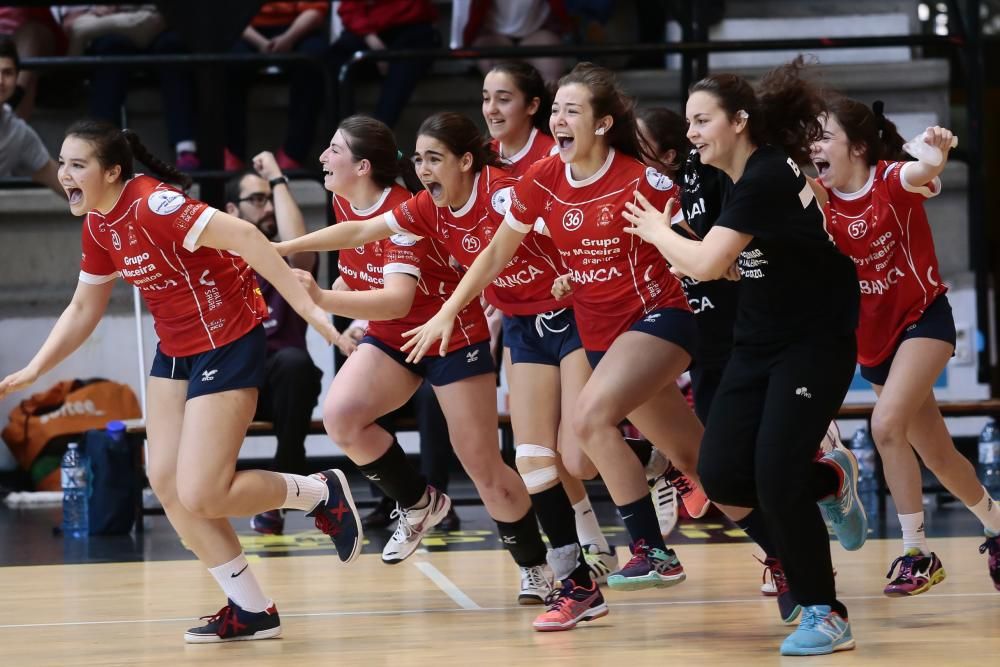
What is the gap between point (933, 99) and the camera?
29.5 feet

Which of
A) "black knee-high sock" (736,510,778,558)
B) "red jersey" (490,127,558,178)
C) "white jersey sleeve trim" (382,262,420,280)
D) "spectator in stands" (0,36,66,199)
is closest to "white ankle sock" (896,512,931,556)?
"black knee-high sock" (736,510,778,558)

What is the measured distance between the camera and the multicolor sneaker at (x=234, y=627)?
445cm

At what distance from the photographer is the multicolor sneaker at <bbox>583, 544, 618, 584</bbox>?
534cm

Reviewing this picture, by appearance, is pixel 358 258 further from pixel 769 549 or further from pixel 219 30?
pixel 219 30

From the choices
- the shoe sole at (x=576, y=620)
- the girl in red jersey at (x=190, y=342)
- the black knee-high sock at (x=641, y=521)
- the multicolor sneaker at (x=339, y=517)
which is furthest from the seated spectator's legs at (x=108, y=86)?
the shoe sole at (x=576, y=620)

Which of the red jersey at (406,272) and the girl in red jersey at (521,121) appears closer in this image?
the red jersey at (406,272)

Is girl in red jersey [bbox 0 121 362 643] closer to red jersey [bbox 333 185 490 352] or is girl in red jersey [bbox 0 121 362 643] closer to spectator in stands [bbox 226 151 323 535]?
red jersey [bbox 333 185 490 352]

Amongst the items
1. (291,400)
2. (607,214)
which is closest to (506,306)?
(607,214)

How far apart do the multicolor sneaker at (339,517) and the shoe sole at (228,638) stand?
0.50 m

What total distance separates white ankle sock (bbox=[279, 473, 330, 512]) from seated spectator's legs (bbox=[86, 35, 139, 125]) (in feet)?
14.0

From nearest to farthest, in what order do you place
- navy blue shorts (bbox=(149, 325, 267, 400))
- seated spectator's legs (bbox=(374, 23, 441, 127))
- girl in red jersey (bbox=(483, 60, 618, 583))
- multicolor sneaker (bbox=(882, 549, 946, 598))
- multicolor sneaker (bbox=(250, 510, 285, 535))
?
navy blue shorts (bbox=(149, 325, 267, 400)) → multicolor sneaker (bbox=(882, 549, 946, 598)) → girl in red jersey (bbox=(483, 60, 618, 583)) → multicolor sneaker (bbox=(250, 510, 285, 535)) → seated spectator's legs (bbox=(374, 23, 441, 127))

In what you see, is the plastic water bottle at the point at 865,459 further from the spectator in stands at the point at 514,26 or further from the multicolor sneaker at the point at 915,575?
the spectator in stands at the point at 514,26

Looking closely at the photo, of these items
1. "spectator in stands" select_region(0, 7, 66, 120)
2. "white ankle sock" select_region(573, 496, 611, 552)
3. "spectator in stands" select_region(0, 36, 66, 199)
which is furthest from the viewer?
"spectator in stands" select_region(0, 7, 66, 120)

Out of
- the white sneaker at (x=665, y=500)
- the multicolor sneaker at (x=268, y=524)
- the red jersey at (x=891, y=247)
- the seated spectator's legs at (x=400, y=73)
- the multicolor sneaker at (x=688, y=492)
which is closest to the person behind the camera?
the red jersey at (x=891, y=247)
